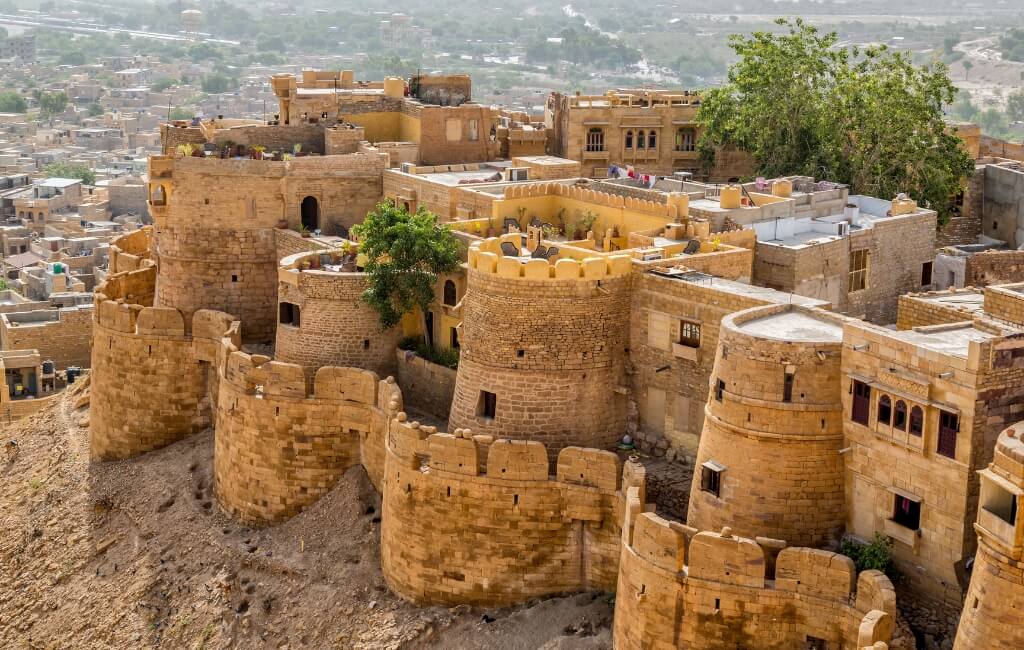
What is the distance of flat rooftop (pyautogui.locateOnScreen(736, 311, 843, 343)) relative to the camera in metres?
28.8

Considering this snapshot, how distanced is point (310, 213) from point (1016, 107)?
121 metres

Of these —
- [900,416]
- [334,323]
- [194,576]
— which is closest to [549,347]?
[334,323]

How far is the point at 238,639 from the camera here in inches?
1403

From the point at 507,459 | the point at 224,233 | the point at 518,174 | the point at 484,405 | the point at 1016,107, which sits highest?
the point at 518,174

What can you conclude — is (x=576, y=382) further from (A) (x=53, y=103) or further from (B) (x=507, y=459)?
(A) (x=53, y=103)

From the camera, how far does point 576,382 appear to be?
33.3 meters

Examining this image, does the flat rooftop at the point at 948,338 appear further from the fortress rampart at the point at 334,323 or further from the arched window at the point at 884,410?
the fortress rampart at the point at 334,323

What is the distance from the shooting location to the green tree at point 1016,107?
15275 cm

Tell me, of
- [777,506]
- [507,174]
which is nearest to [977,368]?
[777,506]

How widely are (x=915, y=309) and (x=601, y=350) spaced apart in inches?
228

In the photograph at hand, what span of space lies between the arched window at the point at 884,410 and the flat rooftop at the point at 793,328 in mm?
1414

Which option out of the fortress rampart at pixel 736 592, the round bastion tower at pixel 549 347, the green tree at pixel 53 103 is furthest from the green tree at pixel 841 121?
the green tree at pixel 53 103

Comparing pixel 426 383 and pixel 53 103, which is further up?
pixel 426 383

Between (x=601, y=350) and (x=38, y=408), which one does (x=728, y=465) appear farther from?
(x=38, y=408)
